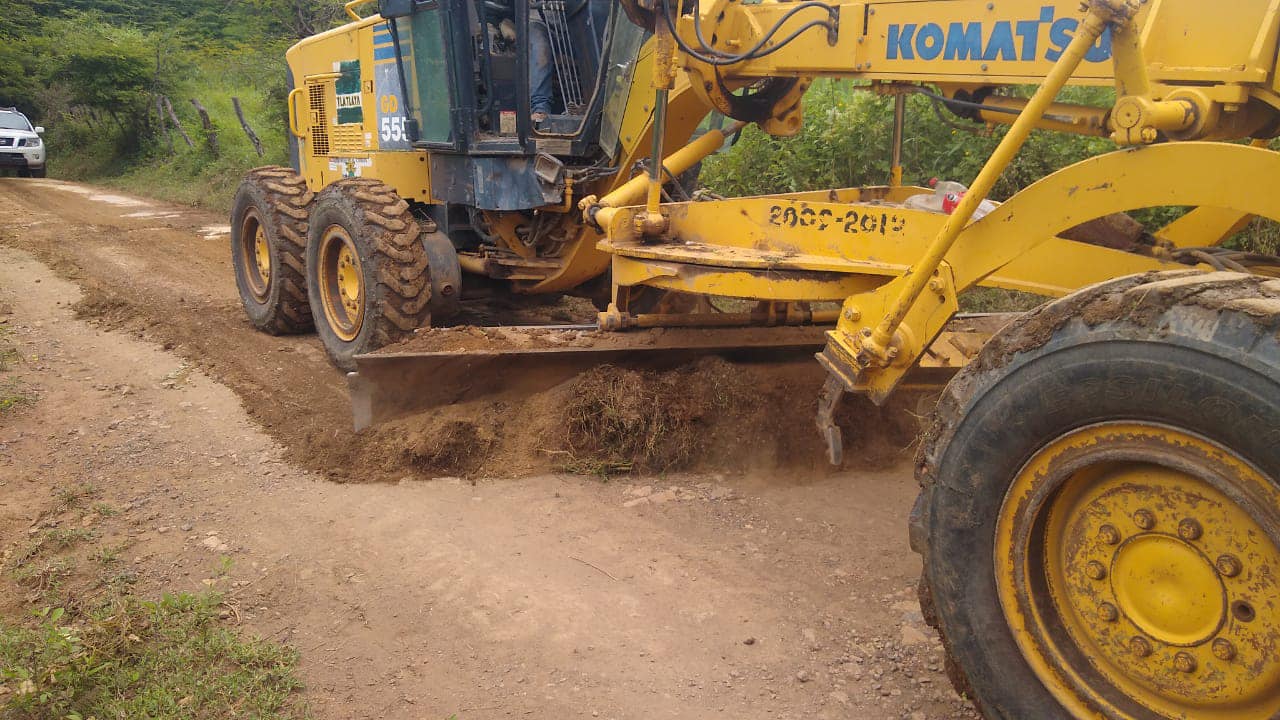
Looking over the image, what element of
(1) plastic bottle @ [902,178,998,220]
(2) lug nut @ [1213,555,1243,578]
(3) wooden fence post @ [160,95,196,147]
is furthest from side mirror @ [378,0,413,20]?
(3) wooden fence post @ [160,95,196,147]

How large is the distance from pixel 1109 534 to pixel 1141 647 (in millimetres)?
281

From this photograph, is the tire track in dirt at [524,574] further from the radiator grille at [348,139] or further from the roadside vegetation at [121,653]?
the radiator grille at [348,139]

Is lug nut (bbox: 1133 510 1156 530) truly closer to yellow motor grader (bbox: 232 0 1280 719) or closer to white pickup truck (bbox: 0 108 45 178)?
yellow motor grader (bbox: 232 0 1280 719)

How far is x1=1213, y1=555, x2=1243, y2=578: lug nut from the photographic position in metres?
2.27

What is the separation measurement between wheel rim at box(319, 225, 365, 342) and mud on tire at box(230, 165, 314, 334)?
29.9 inches

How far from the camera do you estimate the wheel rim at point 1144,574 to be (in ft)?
7.36

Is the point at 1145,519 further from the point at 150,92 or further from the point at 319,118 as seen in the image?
the point at 150,92

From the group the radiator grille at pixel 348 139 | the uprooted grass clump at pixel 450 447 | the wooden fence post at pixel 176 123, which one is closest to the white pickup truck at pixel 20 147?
the wooden fence post at pixel 176 123

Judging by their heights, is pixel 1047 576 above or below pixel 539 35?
below

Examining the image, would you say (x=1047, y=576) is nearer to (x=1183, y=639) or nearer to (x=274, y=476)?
(x=1183, y=639)

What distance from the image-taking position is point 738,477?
489 cm

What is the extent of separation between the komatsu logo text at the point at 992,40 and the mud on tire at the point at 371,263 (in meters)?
3.27

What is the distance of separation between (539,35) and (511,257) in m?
1.45

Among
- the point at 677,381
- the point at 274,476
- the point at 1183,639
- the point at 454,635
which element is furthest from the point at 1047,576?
the point at 274,476
